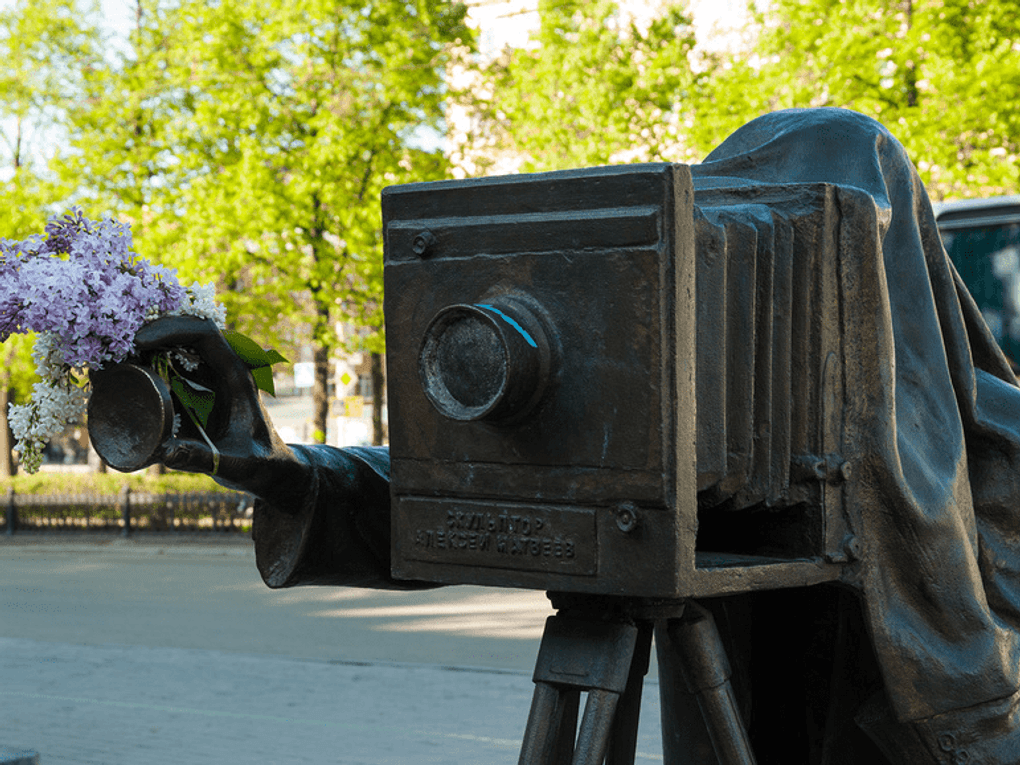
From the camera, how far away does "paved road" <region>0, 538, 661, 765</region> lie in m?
7.11

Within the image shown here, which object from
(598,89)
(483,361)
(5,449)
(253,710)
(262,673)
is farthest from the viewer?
(5,449)

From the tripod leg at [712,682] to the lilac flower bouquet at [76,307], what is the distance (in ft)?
2.83

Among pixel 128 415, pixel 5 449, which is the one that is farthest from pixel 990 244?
pixel 5 449

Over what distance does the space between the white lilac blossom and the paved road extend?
4779mm

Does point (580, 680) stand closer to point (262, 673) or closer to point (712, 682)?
point (712, 682)

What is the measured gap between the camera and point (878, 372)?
2312 mm

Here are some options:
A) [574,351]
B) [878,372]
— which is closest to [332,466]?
[574,351]

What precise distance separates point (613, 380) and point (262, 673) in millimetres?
7747

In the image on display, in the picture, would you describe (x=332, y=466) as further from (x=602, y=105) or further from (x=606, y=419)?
(x=602, y=105)

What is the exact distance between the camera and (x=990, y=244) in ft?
35.4

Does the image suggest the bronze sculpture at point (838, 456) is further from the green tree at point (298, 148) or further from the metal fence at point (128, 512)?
the metal fence at point (128, 512)

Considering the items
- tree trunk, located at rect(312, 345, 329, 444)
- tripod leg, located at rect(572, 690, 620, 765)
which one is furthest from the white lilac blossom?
tree trunk, located at rect(312, 345, 329, 444)

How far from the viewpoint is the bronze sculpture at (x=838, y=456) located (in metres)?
2.15

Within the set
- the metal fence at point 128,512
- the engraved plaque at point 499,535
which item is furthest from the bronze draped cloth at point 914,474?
the metal fence at point 128,512
